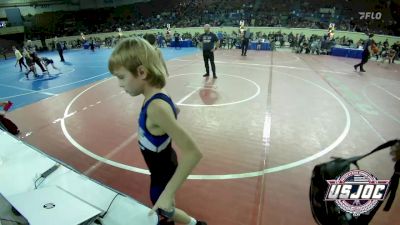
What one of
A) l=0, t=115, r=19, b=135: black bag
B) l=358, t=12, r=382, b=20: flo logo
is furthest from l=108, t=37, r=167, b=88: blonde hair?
l=358, t=12, r=382, b=20: flo logo

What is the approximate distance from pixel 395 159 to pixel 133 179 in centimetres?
349

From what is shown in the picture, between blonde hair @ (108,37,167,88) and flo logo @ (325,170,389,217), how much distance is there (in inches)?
56.8

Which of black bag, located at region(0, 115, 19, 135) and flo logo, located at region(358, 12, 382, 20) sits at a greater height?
flo logo, located at region(358, 12, 382, 20)

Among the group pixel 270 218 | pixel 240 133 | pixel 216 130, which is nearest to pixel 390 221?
pixel 270 218

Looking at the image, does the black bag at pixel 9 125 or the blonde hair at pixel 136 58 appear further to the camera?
the black bag at pixel 9 125

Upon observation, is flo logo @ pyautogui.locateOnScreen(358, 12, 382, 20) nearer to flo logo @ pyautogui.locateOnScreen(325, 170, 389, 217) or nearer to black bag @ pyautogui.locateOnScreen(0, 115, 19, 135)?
flo logo @ pyautogui.locateOnScreen(325, 170, 389, 217)

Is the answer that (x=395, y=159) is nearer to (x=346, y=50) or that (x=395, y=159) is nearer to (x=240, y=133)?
(x=240, y=133)

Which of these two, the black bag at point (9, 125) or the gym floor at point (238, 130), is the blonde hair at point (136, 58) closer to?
the gym floor at point (238, 130)

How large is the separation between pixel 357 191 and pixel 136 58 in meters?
1.75

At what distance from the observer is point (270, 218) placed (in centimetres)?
328

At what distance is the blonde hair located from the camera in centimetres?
169

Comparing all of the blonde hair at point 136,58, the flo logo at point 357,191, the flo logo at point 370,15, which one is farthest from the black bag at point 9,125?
A: the flo logo at point 370,15

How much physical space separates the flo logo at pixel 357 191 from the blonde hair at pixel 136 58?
56.8 inches

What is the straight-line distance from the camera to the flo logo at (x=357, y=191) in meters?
1.76
